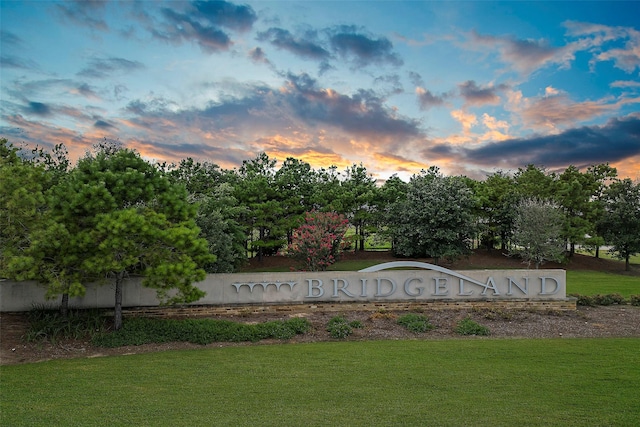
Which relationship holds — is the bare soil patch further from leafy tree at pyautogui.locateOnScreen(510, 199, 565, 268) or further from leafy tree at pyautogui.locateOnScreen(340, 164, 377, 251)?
leafy tree at pyautogui.locateOnScreen(340, 164, 377, 251)

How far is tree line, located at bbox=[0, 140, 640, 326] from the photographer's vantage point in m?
11.6

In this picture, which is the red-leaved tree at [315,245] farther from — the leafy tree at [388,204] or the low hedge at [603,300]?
the leafy tree at [388,204]

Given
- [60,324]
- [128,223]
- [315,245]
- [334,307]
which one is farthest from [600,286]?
[60,324]

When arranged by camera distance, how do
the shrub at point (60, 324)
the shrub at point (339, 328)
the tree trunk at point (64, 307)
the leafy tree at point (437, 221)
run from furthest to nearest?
the leafy tree at point (437, 221)
the tree trunk at point (64, 307)
the shrub at point (339, 328)
the shrub at point (60, 324)

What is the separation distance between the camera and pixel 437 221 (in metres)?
32.7

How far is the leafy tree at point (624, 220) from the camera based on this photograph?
115ft

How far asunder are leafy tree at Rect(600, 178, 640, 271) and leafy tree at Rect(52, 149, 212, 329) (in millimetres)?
35774

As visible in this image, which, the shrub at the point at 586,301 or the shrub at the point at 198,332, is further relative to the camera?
the shrub at the point at 586,301

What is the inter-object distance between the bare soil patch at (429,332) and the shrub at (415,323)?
7.5 inches

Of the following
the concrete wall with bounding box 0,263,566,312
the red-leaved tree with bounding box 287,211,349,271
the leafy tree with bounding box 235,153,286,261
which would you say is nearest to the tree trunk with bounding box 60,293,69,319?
the concrete wall with bounding box 0,263,566,312

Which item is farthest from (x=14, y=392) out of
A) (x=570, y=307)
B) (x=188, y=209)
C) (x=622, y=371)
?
(x=570, y=307)

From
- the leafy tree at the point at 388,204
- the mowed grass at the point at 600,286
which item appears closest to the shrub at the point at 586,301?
the mowed grass at the point at 600,286


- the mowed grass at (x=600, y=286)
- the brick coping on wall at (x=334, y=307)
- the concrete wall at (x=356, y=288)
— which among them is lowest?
the mowed grass at (x=600, y=286)

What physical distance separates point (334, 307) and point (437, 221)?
62.5ft
